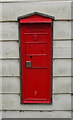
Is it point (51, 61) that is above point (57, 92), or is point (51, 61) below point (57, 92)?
above

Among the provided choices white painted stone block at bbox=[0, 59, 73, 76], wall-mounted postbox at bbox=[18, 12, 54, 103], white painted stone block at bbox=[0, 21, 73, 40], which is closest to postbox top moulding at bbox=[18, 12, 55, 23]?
wall-mounted postbox at bbox=[18, 12, 54, 103]

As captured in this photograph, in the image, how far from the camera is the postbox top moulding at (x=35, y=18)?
157 inches

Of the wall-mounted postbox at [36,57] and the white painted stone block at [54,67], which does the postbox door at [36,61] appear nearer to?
the wall-mounted postbox at [36,57]

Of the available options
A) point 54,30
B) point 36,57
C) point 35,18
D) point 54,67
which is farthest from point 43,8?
point 54,67

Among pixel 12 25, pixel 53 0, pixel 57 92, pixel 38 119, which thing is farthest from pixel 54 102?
pixel 53 0

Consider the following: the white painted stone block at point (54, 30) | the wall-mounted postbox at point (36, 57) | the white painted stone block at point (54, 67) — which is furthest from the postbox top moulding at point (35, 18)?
the white painted stone block at point (54, 67)

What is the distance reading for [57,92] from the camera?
14.1 ft

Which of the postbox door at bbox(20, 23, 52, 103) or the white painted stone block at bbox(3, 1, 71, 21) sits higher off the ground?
the white painted stone block at bbox(3, 1, 71, 21)

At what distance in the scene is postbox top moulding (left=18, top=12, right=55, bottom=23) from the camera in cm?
400

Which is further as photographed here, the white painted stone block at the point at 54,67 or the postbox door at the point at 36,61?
the white painted stone block at the point at 54,67

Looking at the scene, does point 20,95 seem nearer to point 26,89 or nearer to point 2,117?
point 26,89

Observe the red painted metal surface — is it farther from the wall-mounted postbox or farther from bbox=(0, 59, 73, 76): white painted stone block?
bbox=(0, 59, 73, 76): white painted stone block

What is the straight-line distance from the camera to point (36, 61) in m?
4.18

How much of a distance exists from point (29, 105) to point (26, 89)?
1.43 ft
